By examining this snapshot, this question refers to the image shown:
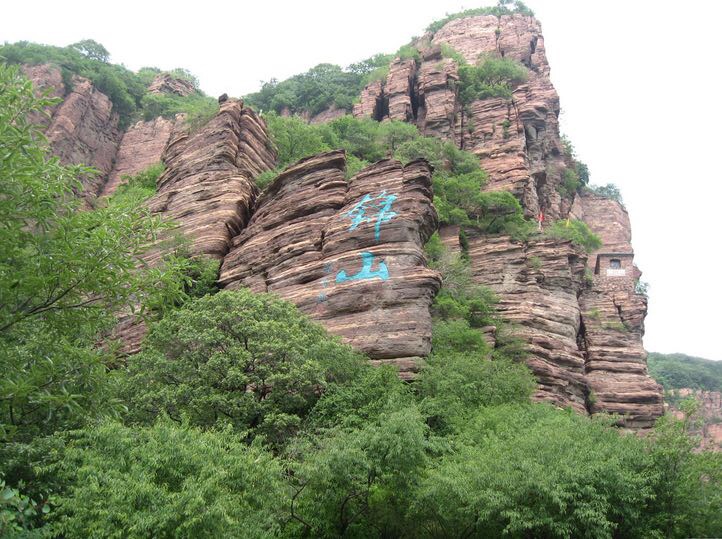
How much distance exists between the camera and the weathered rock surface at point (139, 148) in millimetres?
51875

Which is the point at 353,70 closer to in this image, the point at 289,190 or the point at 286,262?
the point at 289,190

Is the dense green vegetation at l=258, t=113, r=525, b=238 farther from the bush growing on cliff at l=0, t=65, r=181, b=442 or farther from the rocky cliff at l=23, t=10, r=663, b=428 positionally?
the bush growing on cliff at l=0, t=65, r=181, b=442

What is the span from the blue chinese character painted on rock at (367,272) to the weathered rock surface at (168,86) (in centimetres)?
4674

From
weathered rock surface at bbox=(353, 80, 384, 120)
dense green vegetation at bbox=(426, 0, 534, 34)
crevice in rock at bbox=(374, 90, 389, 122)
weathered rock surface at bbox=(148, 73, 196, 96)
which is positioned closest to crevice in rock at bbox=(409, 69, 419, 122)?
crevice in rock at bbox=(374, 90, 389, 122)

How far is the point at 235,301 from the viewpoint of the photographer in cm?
1862

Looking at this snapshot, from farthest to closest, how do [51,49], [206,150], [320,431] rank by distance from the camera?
[51,49] → [206,150] → [320,431]

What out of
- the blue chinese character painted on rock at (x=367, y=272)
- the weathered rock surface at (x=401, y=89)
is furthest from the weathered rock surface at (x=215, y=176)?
the weathered rock surface at (x=401, y=89)

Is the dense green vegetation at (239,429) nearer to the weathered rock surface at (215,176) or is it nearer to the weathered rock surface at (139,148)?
the weathered rock surface at (215,176)

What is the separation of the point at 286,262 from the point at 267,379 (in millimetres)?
9664

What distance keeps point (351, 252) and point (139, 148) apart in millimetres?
37722

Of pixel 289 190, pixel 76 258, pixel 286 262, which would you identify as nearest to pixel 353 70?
pixel 289 190

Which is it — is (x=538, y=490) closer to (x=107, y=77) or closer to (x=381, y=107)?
(x=381, y=107)

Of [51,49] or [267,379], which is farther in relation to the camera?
[51,49]

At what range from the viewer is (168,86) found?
63188 mm
